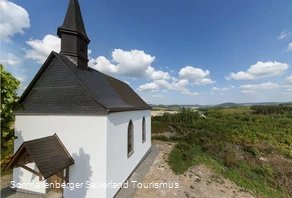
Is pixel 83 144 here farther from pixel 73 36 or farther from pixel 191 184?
pixel 191 184

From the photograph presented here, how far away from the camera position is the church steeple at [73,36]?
7637 mm

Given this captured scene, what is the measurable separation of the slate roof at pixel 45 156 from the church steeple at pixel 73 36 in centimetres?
434

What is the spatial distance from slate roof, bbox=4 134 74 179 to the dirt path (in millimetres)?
3865

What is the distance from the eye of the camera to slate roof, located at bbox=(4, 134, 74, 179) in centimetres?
447

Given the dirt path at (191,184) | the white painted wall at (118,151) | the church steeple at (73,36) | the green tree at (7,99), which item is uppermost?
the church steeple at (73,36)

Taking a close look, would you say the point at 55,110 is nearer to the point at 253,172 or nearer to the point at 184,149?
the point at 184,149

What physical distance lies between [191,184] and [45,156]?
7.32 metres

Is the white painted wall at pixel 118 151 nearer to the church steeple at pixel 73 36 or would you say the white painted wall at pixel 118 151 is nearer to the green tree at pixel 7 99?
the green tree at pixel 7 99

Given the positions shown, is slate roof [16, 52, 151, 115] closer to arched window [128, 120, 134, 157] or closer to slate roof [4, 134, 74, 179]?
slate roof [4, 134, 74, 179]

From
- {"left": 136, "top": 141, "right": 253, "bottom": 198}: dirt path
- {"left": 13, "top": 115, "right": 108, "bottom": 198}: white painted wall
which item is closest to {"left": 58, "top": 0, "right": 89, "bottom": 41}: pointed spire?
{"left": 13, "top": 115, "right": 108, "bottom": 198}: white painted wall

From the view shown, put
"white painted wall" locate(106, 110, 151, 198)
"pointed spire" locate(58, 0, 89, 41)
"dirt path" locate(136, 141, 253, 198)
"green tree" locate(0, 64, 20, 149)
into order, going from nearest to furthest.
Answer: "green tree" locate(0, 64, 20, 149), "white painted wall" locate(106, 110, 151, 198), "dirt path" locate(136, 141, 253, 198), "pointed spire" locate(58, 0, 89, 41)

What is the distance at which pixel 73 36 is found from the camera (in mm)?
7754

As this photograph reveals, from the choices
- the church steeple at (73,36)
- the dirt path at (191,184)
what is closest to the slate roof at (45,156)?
the dirt path at (191,184)

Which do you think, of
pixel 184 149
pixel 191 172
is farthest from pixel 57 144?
pixel 184 149
